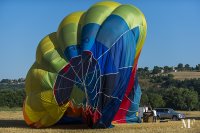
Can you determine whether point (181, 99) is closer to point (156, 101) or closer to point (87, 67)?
point (156, 101)

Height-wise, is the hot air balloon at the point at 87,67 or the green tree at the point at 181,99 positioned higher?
the hot air balloon at the point at 87,67

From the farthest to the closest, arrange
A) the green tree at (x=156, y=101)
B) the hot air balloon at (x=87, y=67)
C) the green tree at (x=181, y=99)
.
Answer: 1. the green tree at (x=181, y=99)
2. the green tree at (x=156, y=101)
3. the hot air balloon at (x=87, y=67)

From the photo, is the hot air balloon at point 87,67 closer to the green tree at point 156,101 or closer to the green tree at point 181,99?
the green tree at point 156,101

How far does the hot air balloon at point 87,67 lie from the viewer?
20.1 metres

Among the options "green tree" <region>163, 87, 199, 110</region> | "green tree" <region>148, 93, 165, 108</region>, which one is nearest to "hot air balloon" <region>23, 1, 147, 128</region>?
"green tree" <region>148, 93, 165, 108</region>

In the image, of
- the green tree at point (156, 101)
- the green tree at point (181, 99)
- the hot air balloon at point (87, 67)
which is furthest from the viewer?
the green tree at point (181, 99)

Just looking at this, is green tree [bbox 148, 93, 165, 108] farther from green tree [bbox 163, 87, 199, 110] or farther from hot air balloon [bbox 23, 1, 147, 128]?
hot air balloon [bbox 23, 1, 147, 128]

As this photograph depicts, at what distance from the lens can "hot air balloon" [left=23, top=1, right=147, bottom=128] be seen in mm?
20109

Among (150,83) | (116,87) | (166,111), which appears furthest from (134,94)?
(150,83)

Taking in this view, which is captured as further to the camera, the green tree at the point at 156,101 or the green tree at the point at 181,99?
the green tree at the point at 181,99

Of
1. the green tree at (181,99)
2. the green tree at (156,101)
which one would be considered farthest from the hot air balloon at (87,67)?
the green tree at (181,99)

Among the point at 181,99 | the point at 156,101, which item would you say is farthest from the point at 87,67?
the point at 181,99

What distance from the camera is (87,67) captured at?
20.3 m

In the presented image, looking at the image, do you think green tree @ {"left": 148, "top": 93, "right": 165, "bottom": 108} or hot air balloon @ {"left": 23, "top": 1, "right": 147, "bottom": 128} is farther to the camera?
green tree @ {"left": 148, "top": 93, "right": 165, "bottom": 108}
